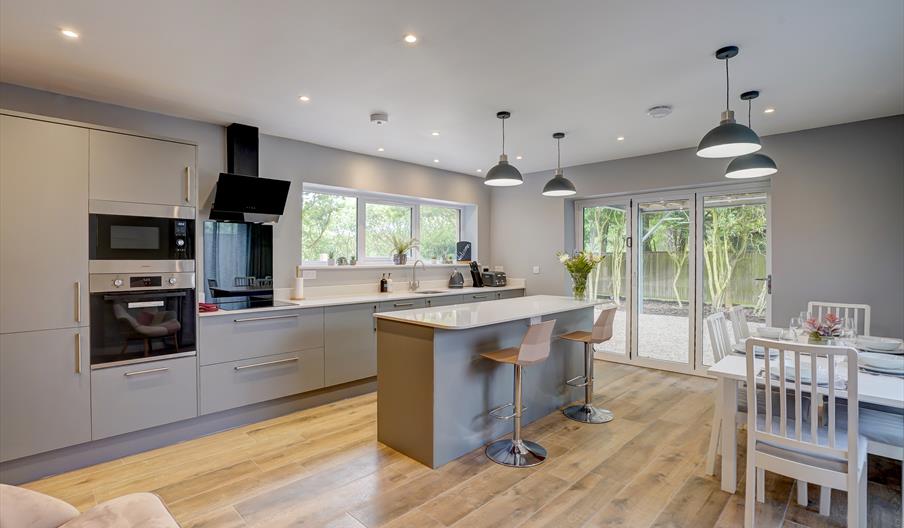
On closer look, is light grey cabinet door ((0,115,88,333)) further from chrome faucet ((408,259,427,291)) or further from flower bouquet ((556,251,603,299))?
flower bouquet ((556,251,603,299))

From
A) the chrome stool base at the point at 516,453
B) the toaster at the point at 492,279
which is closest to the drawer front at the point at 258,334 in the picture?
the chrome stool base at the point at 516,453

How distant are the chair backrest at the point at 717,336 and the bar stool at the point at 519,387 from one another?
120 centimetres

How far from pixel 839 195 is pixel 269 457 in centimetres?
519

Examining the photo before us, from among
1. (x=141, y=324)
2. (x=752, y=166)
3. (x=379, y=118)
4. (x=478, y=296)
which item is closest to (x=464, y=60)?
(x=379, y=118)

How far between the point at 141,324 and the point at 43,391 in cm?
62

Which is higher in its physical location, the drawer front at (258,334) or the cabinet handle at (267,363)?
the drawer front at (258,334)

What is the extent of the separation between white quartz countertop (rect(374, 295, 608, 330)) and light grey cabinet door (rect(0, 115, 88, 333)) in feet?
6.47

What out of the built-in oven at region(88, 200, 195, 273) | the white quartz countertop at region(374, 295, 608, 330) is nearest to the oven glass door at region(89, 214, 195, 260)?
the built-in oven at region(88, 200, 195, 273)

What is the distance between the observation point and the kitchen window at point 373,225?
15.5 ft

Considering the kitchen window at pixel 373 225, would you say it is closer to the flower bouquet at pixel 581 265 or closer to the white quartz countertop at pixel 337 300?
the white quartz countertop at pixel 337 300

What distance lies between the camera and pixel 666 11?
2094 millimetres

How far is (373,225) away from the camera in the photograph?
534 cm

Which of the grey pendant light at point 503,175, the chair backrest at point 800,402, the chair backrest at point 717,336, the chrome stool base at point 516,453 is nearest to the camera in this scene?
the chair backrest at point 800,402

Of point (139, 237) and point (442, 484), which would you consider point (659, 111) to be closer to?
point (442, 484)
